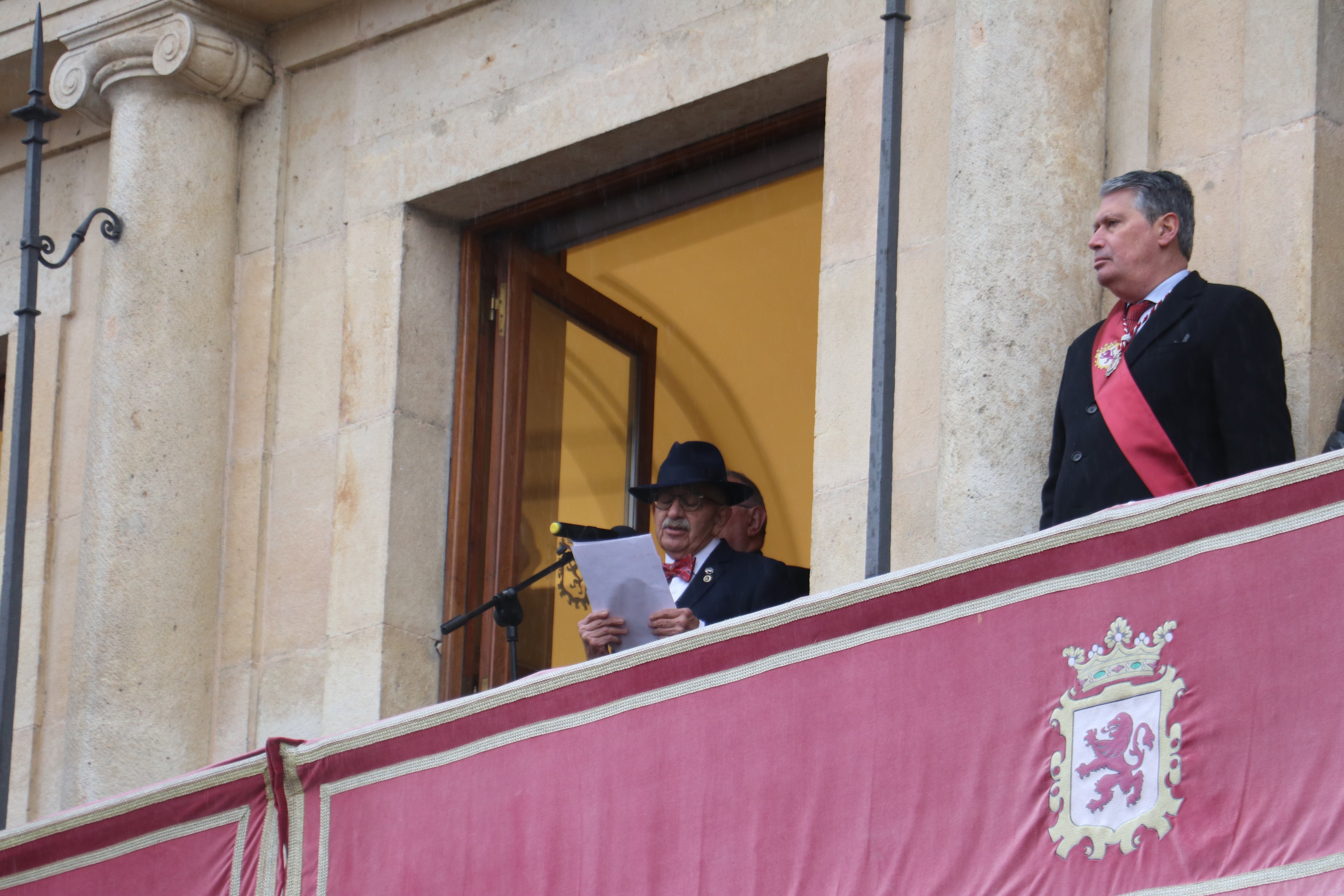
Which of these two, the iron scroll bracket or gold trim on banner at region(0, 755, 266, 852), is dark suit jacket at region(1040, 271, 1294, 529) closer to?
gold trim on banner at region(0, 755, 266, 852)

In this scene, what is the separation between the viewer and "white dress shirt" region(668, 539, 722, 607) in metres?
6.45

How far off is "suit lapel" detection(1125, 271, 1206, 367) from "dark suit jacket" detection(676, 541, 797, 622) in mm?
1398

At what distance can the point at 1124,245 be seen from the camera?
5.32 meters

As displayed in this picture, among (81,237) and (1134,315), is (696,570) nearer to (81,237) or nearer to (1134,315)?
(1134,315)

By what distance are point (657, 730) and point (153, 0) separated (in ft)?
13.0

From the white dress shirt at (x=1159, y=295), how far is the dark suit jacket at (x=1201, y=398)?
0.02 m

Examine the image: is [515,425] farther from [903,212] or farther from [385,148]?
[903,212]

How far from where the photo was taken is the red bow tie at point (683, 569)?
6.49m

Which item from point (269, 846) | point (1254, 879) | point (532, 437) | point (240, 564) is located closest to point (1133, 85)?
point (1254, 879)

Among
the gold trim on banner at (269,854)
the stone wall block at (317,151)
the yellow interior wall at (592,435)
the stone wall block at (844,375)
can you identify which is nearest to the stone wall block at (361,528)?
the yellow interior wall at (592,435)

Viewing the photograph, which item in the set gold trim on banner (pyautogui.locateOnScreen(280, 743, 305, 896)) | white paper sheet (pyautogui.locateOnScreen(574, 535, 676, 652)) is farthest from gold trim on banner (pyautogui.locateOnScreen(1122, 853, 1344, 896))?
gold trim on banner (pyautogui.locateOnScreen(280, 743, 305, 896))

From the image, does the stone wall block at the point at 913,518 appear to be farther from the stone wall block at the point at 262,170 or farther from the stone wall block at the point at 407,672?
the stone wall block at the point at 262,170

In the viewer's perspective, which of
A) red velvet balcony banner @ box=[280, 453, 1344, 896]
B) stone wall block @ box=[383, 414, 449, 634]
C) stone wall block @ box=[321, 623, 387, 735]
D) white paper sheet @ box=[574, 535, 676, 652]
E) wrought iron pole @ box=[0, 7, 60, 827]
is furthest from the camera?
stone wall block @ box=[383, 414, 449, 634]

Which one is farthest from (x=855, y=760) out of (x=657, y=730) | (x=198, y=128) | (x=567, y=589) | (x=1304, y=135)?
(x=198, y=128)
